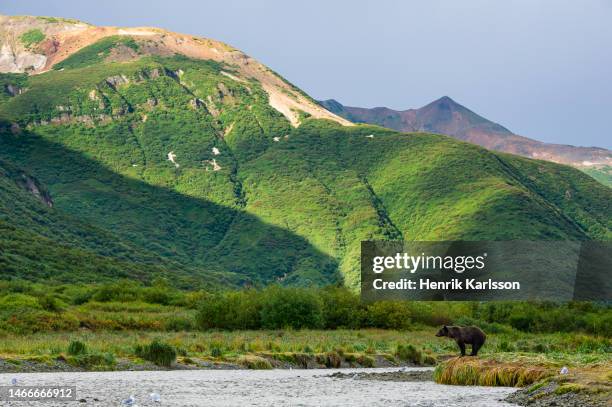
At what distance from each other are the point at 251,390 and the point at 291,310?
41.3m

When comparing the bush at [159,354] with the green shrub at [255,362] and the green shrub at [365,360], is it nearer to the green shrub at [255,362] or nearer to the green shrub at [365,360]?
the green shrub at [255,362]

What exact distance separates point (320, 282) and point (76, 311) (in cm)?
11161

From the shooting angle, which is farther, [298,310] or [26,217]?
[26,217]

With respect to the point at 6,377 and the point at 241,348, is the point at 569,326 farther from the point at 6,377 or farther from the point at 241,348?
the point at 6,377

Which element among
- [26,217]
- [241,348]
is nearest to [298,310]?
[241,348]

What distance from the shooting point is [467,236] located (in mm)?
172375

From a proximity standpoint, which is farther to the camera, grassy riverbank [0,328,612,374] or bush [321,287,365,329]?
bush [321,287,365,329]

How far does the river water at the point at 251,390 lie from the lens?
957 inches

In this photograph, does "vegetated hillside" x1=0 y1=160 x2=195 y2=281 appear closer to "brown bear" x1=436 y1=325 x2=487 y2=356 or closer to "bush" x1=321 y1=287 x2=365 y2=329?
"bush" x1=321 y1=287 x2=365 y2=329

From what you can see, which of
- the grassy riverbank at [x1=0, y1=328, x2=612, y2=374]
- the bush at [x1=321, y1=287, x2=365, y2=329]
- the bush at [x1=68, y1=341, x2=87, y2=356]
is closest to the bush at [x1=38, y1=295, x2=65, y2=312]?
the grassy riverbank at [x1=0, y1=328, x2=612, y2=374]

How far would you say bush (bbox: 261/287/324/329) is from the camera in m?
70.0

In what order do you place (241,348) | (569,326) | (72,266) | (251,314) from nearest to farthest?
(241,348) < (251,314) < (569,326) < (72,266)

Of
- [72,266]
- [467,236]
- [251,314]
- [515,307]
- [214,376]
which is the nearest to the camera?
[214,376]

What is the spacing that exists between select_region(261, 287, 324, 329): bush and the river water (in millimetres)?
33550
